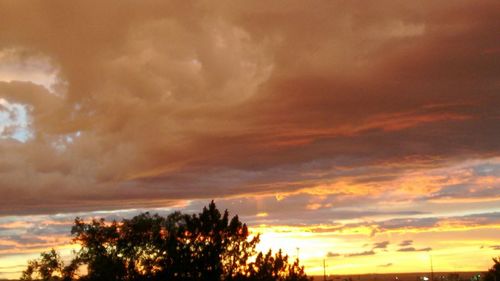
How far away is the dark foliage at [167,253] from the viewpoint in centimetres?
6278

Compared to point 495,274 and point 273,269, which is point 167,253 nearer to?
point 273,269

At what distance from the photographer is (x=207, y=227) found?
210 ft

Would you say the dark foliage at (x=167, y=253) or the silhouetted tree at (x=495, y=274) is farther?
the silhouetted tree at (x=495, y=274)

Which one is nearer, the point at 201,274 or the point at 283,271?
the point at 201,274

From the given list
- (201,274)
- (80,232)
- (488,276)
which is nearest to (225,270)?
(201,274)

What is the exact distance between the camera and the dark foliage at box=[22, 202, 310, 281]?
62.8 metres

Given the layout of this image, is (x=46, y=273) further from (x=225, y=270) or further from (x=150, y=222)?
(x=225, y=270)

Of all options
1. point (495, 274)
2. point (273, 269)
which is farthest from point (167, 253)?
point (495, 274)

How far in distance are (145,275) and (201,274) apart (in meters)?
8.68

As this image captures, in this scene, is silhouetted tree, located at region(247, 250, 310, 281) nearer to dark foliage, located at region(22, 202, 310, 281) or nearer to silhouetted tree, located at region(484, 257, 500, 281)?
dark foliage, located at region(22, 202, 310, 281)

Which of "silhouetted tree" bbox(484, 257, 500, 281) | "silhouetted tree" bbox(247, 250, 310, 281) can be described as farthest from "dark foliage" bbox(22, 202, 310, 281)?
"silhouetted tree" bbox(484, 257, 500, 281)

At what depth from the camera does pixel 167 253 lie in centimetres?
6456

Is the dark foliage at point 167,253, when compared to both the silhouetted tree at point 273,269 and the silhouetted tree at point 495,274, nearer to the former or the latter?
the silhouetted tree at point 273,269

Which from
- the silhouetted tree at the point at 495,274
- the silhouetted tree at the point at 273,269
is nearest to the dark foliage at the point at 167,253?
the silhouetted tree at the point at 273,269
